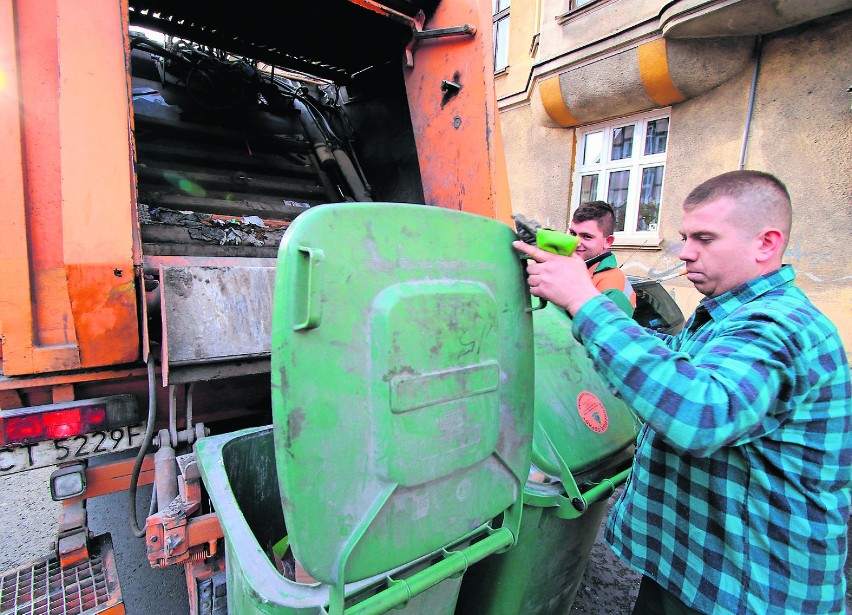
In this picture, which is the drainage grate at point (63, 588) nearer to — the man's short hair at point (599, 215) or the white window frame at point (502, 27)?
the man's short hair at point (599, 215)

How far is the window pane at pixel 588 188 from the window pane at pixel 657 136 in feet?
2.68

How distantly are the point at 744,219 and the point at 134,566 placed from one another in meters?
2.94

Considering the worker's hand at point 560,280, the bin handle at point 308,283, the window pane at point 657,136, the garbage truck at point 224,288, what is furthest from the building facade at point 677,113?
the bin handle at point 308,283

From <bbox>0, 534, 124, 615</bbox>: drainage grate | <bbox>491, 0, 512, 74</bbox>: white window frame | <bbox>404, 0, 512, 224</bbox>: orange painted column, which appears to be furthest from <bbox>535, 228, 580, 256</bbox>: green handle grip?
<bbox>491, 0, 512, 74</bbox>: white window frame

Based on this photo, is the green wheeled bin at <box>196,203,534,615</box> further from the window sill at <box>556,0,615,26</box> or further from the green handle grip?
the window sill at <box>556,0,615,26</box>

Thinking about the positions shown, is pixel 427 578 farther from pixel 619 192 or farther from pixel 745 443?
pixel 619 192

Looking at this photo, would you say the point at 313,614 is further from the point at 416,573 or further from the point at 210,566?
the point at 210,566

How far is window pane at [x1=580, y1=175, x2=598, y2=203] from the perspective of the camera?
6.74 m

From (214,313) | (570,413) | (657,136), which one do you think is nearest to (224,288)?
(214,313)

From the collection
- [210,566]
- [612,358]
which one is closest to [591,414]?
[612,358]

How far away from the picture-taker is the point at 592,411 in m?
1.57

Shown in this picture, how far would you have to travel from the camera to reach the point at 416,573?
958mm

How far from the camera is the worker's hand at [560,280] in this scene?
93 cm

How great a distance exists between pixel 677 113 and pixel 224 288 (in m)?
6.11
